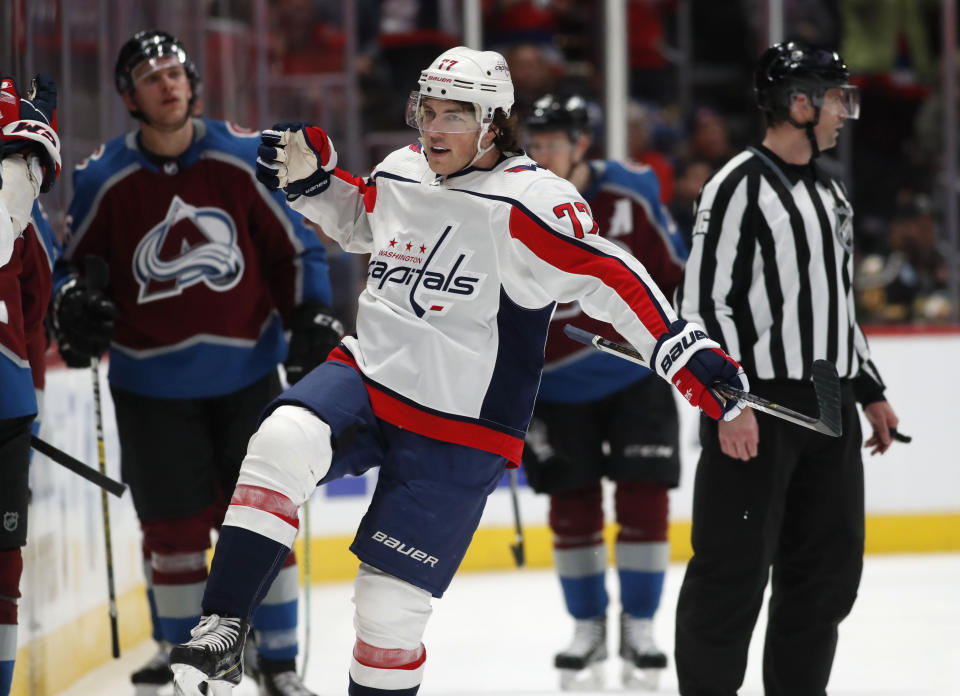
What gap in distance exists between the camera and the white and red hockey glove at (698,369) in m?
2.14

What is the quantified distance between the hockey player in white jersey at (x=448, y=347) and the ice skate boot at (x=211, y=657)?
0.58 feet

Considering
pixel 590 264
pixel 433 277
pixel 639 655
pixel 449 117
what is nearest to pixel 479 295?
pixel 433 277

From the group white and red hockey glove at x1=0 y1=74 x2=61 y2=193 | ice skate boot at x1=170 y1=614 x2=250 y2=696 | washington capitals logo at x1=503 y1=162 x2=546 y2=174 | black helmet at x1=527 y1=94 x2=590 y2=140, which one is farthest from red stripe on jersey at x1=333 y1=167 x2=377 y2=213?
black helmet at x1=527 y1=94 x2=590 y2=140

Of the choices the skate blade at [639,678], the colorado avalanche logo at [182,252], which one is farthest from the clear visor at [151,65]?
the skate blade at [639,678]

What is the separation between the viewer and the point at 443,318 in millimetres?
2279

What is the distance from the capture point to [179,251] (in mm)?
Answer: 3039

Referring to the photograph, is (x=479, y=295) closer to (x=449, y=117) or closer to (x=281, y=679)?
(x=449, y=117)

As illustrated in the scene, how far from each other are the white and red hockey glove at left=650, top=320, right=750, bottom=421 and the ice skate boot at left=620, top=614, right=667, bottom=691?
1.55 metres

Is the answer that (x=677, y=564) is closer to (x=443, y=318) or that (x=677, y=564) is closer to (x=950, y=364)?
(x=950, y=364)

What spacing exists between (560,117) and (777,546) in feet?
4.43

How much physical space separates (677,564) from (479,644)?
56.4 inches

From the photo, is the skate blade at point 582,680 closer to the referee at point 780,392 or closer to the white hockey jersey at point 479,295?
the referee at point 780,392

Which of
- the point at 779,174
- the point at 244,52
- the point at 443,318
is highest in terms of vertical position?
the point at 244,52

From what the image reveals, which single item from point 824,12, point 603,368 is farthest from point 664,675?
point 824,12
